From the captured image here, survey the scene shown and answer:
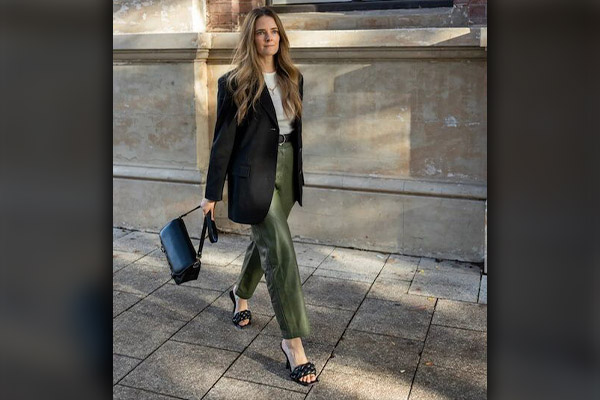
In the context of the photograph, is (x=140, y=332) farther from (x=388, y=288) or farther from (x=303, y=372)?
(x=388, y=288)

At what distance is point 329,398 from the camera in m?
3.53

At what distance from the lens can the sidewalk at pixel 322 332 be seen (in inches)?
145

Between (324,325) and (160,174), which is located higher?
(160,174)

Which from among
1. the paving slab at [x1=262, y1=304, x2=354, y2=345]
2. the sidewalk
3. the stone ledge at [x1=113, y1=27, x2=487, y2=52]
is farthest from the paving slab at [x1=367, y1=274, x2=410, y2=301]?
the stone ledge at [x1=113, y1=27, x2=487, y2=52]

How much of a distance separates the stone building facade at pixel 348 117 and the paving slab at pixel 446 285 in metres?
0.44

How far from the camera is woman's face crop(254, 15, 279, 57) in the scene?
377 centimetres

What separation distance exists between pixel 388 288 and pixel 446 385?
68.7 inches

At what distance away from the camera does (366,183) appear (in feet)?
20.8

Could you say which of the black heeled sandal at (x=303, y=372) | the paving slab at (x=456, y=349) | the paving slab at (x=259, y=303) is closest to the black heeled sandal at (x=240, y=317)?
the paving slab at (x=259, y=303)

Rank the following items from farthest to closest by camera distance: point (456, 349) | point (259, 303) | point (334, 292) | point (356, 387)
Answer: point (334, 292) < point (259, 303) < point (456, 349) < point (356, 387)

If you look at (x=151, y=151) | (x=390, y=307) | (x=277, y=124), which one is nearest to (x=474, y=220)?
(x=390, y=307)

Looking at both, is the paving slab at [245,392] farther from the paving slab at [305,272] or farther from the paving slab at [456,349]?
the paving slab at [305,272]

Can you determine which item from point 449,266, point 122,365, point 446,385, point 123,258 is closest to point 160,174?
point 123,258

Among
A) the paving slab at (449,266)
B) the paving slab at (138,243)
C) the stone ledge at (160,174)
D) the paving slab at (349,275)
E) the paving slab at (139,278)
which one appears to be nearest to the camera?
the paving slab at (139,278)
